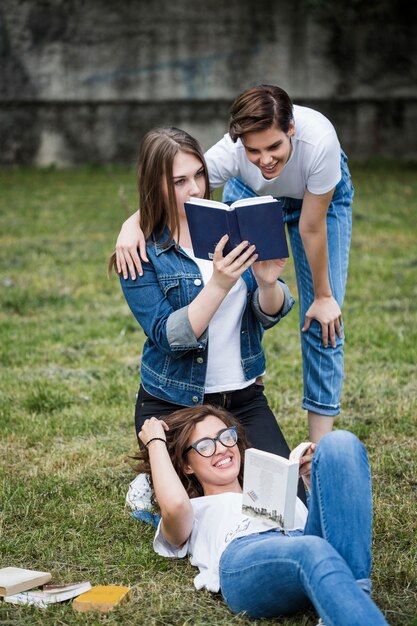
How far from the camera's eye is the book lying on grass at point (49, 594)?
2.90 meters

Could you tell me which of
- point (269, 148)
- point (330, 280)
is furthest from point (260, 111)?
point (330, 280)

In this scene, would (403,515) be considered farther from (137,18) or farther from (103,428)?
(137,18)

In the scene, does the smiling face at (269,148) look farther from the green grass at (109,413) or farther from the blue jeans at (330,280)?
the green grass at (109,413)

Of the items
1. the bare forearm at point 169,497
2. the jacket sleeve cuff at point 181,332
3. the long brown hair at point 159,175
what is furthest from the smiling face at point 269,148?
the bare forearm at point 169,497

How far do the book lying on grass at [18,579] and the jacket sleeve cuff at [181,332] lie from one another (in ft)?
2.94

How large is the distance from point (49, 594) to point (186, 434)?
69 centimetres

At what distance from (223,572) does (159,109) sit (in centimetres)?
1436

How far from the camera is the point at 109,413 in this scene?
4.88m

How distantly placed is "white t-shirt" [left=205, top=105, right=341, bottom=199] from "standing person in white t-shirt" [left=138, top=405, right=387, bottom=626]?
38.6 inches

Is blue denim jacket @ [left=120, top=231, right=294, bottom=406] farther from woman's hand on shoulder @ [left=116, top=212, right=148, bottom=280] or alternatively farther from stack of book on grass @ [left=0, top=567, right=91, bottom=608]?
stack of book on grass @ [left=0, top=567, right=91, bottom=608]

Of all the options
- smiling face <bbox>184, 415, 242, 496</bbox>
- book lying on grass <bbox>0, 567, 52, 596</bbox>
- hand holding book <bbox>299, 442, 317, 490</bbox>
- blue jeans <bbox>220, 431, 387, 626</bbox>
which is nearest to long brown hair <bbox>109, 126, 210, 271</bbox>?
smiling face <bbox>184, 415, 242, 496</bbox>

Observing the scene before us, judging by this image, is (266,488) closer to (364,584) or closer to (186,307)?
(364,584)

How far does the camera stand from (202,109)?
54.1 feet

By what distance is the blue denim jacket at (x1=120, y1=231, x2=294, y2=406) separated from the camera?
3498 millimetres
